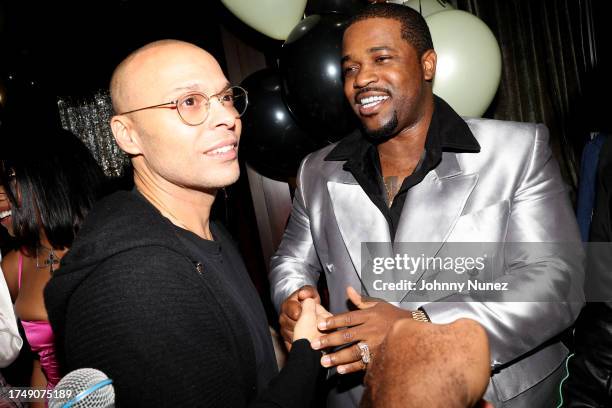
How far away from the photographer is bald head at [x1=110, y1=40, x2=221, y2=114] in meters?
1.30

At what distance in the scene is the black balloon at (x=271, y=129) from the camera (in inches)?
106

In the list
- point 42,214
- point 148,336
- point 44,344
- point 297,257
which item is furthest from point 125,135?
point 44,344

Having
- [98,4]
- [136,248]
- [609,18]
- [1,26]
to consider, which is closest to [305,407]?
[136,248]

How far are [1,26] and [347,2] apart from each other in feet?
9.57

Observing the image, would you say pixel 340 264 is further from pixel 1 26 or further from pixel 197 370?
pixel 1 26

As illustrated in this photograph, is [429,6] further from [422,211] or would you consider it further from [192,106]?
[192,106]

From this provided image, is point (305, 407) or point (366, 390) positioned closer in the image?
point (366, 390)

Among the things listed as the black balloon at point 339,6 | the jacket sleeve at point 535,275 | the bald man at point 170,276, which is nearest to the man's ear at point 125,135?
the bald man at point 170,276

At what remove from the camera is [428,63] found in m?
2.01

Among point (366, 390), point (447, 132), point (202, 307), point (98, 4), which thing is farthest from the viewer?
point (98, 4)

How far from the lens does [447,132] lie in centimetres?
183

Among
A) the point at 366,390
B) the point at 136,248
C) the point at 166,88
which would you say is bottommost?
the point at 366,390

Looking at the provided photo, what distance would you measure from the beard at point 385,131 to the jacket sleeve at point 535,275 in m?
0.59

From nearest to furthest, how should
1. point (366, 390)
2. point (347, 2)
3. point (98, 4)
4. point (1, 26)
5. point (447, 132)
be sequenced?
point (366, 390) → point (447, 132) → point (347, 2) → point (1, 26) → point (98, 4)
